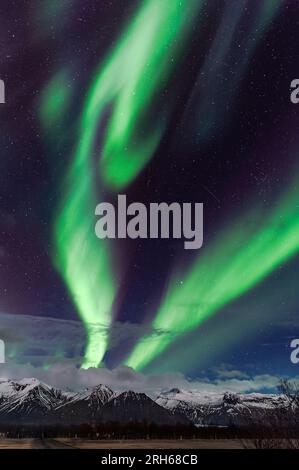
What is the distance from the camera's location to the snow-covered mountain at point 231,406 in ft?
6.81

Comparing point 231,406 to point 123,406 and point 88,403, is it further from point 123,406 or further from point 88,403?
point 88,403

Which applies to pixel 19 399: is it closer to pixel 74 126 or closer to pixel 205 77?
pixel 74 126

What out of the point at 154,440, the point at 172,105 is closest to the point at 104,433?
the point at 154,440

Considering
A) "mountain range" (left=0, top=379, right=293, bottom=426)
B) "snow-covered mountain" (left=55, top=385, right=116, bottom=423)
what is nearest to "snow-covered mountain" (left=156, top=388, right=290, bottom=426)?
"mountain range" (left=0, top=379, right=293, bottom=426)

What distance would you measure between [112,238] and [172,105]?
54 cm

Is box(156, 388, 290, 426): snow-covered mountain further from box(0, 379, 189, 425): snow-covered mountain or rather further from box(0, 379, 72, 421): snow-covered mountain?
box(0, 379, 72, 421): snow-covered mountain

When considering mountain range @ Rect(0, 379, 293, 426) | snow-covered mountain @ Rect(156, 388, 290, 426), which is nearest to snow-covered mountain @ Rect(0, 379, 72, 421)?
mountain range @ Rect(0, 379, 293, 426)

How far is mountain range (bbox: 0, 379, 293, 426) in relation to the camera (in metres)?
2.06

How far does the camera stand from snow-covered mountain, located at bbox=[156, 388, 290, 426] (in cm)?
207

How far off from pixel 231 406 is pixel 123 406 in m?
0.39

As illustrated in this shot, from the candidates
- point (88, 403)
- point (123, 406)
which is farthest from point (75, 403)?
point (123, 406)

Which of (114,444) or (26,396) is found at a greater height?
(26,396)

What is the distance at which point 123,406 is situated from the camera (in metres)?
2.07

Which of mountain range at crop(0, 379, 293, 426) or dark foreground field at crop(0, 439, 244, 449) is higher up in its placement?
mountain range at crop(0, 379, 293, 426)
